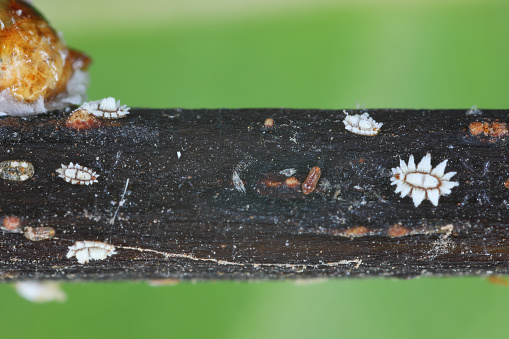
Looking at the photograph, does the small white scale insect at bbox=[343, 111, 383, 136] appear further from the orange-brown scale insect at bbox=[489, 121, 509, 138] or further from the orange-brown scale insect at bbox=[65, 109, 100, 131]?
the orange-brown scale insect at bbox=[65, 109, 100, 131]

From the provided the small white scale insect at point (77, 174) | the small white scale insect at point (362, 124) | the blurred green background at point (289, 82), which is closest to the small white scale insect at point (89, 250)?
the small white scale insect at point (77, 174)

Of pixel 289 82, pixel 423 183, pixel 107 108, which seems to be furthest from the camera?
pixel 289 82

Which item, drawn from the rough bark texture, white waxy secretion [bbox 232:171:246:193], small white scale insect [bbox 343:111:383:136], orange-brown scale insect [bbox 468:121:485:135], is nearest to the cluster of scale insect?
the rough bark texture

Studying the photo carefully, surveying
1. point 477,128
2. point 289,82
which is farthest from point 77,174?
point 289,82

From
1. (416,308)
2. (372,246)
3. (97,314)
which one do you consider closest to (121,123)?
(372,246)

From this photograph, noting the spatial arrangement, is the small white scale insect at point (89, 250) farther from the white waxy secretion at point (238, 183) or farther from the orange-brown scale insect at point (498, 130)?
the orange-brown scale insect at point (498, 130)

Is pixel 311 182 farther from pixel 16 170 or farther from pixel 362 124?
pixel 16 170

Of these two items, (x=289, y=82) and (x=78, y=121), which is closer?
(x=78, y=121)
